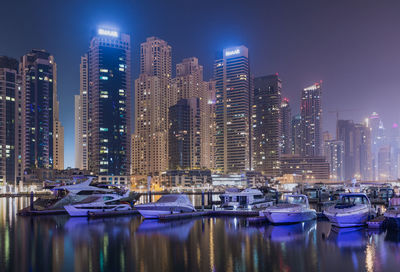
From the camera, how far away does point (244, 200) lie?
65.1 m

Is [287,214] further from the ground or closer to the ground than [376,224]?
further from the ground

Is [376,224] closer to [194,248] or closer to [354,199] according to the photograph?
[354,199]

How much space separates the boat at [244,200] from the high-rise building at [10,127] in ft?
505

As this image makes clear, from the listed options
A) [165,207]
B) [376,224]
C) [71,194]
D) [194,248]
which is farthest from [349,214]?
[71,194]

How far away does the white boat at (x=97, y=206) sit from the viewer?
202 ft

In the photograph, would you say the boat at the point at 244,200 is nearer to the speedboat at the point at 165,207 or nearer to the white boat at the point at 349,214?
the speedboat at the point at 165,207

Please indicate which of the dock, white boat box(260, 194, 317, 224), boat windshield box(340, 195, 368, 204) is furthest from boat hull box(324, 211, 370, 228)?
white boat box(260, 194, 317, 224)

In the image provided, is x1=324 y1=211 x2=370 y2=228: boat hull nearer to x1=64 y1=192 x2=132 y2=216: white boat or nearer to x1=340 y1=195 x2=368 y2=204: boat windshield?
x1=340 y1=195 x2=368 y2=204: boat windshield

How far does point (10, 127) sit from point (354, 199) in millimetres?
184317

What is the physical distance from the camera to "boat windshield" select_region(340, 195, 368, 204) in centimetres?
4656

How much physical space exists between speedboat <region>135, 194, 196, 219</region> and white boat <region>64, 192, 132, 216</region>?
8.58 metres

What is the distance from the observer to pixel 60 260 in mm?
31391

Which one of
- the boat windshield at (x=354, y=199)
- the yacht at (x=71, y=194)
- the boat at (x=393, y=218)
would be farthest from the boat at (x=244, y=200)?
the boat at (x=393, y=218)

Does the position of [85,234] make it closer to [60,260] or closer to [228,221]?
[60,260]
